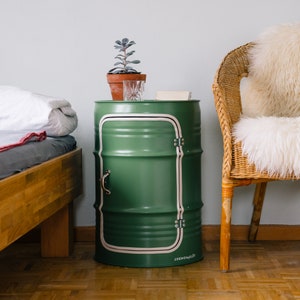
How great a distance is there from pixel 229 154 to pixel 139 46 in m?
0.78

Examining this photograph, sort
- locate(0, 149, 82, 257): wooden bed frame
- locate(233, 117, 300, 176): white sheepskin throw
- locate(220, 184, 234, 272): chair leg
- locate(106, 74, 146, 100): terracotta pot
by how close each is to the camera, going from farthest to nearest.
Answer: locate(106, 74, 146, 100): terracotta pot, locate(220, 184, 234, 272): chair leg, locate(233, 117, 300, 176): white sheepskin throw, locate(0, 149, 82, 257): wooden bed frame

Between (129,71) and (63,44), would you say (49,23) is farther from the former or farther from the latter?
(129,71)

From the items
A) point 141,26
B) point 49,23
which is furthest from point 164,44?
point 49,23

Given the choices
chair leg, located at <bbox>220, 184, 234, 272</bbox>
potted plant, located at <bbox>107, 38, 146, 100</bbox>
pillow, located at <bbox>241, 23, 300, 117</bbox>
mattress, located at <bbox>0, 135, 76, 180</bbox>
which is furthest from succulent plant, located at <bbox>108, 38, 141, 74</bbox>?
chair leg, located at <bbox>220, 184, 234, 272</bbox>

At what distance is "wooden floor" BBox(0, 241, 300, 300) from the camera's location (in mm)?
2053

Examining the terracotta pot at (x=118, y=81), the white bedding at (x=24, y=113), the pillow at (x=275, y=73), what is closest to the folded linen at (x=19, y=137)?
the white bedding at (x=24, y=113)

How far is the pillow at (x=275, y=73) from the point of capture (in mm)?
2521

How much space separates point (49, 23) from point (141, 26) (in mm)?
402

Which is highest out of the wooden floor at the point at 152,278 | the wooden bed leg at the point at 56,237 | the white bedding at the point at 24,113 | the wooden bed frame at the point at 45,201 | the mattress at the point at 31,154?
the white bedding at the point at 24,113

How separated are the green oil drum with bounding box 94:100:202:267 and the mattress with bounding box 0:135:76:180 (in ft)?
0.49

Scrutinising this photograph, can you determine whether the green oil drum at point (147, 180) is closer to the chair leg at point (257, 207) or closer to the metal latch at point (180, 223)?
the metal latch at point (180, 223)

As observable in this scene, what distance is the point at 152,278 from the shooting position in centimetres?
223

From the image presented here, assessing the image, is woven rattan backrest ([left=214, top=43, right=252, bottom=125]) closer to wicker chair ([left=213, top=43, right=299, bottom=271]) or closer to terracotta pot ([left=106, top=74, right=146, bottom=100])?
wicker chair ([left=213, top=43, right=299, bottom=271])

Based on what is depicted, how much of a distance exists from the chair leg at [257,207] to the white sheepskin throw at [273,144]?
1.79 ft
